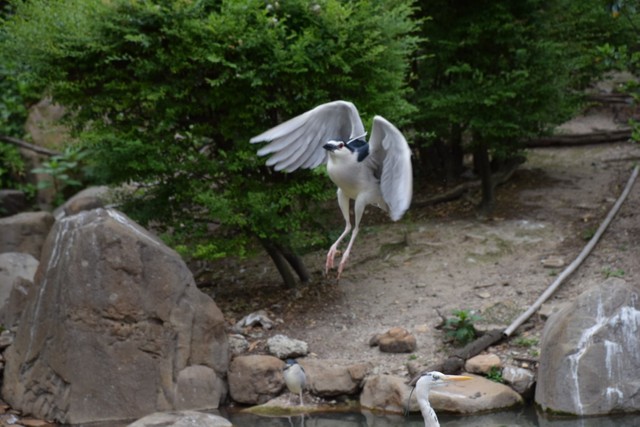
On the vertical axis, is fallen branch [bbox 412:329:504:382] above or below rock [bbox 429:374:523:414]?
above

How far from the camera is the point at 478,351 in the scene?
8102mm

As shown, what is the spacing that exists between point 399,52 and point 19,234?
16.2 feet

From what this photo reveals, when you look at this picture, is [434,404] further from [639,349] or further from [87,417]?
[87,417]

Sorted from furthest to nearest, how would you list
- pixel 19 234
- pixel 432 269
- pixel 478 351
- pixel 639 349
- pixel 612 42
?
1. pixel 612 42
2. pixel 19 234
3. pixel 432 269
4. pixel 478 351
5. pixel 639 349

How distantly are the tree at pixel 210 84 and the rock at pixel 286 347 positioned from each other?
1.00m

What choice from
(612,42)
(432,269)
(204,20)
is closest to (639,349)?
(432,269)

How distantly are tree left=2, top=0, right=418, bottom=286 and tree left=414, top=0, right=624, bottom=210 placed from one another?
58.7 inches

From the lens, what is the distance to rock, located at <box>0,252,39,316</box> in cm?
960

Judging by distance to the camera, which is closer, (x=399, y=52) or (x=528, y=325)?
(x=528, y=325)

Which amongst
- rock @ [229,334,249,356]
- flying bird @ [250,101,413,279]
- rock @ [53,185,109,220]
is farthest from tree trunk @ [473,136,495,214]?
flying bird @ [250,101,413,279]

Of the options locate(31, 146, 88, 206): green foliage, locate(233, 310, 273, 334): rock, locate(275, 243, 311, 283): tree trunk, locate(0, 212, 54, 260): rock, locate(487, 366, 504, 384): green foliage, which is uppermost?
locate(31, 146, 88, 206): green foliage

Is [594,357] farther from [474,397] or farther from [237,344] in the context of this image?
[237,344]

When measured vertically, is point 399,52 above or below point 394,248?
above

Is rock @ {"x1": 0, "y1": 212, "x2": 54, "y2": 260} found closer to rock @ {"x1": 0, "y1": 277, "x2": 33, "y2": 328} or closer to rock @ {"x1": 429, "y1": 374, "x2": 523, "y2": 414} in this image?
rock @ {"x1": 0, "y1": 277, "x2": 33, "y2": 328}
